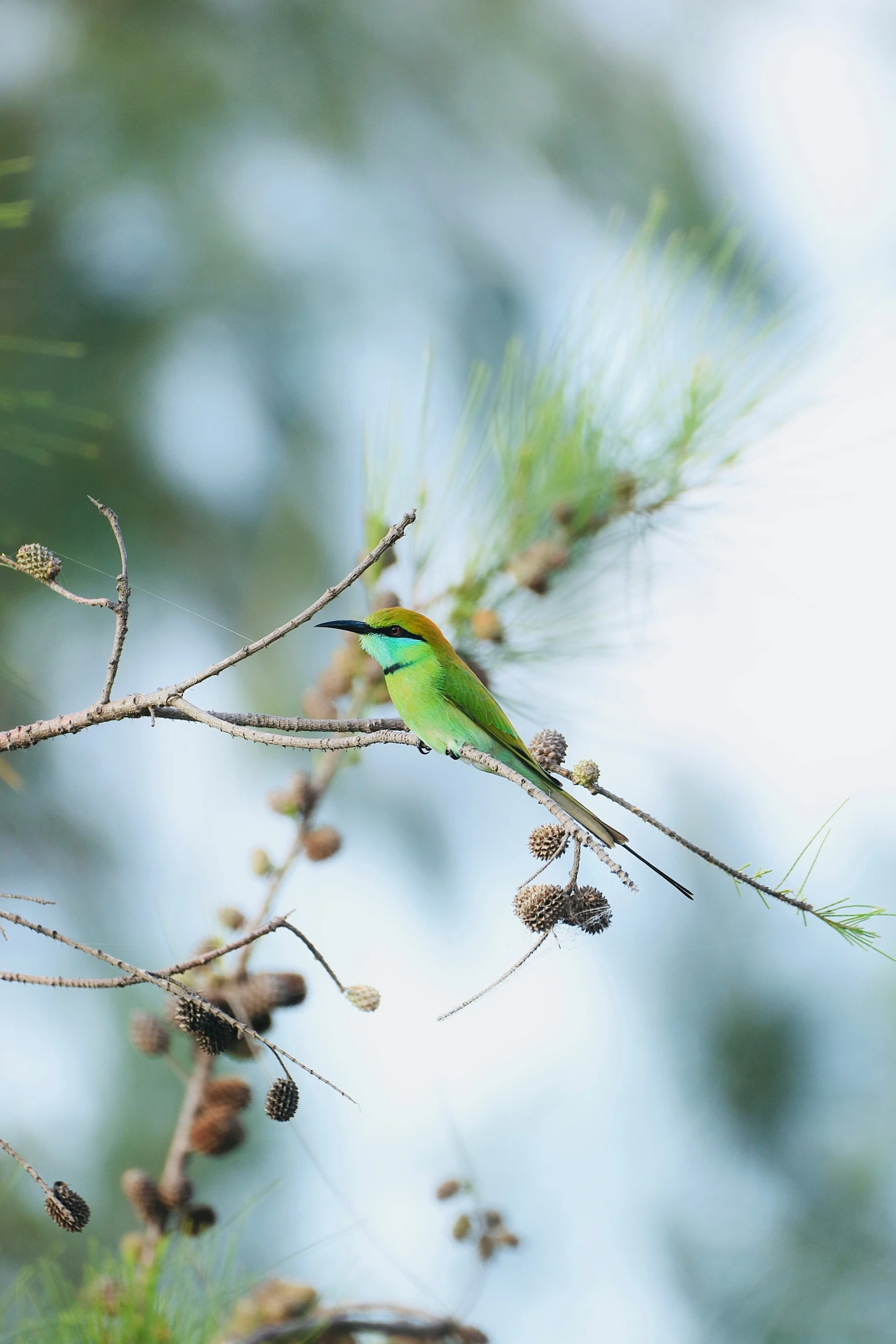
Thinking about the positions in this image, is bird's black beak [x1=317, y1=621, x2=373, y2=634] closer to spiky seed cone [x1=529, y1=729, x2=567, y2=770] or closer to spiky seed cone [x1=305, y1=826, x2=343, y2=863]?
spiky seed cone [x1=305, y1=826, x2=343, y2=863]

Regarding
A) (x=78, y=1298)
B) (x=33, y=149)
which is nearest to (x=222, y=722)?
(x=78, y=1298)

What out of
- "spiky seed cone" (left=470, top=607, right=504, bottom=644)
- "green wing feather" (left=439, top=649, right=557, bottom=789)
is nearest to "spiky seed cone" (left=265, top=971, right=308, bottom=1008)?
"green wing feather" (left=439, top=649, right=557, bottom=789)

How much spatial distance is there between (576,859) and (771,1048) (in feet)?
8.09

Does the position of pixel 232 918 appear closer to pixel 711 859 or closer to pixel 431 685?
pixel 431 685

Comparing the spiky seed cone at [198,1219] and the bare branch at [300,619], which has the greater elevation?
the bare branch at [300,619]

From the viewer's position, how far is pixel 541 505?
1517mm

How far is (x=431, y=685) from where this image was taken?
138 centimetres

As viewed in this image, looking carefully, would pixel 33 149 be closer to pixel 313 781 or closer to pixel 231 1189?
pixel 313 781

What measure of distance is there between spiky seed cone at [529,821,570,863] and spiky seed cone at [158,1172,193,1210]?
722 millimetres

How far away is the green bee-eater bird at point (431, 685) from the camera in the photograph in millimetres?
1355

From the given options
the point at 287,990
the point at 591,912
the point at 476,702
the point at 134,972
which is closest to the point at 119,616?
the point at 134,972

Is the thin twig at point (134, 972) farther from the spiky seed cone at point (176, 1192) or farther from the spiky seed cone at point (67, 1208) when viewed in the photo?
the spiky seed cone at point (176, 1192)

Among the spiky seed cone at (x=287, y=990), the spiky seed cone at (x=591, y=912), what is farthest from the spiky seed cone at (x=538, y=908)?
the spiky seed cone at (x=287, y=990)

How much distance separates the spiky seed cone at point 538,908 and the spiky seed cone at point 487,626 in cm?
78
